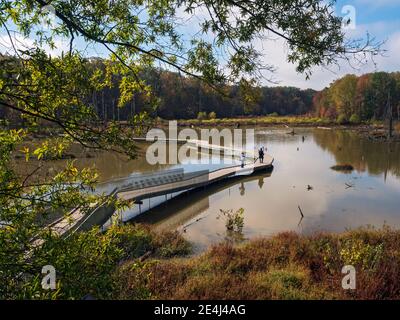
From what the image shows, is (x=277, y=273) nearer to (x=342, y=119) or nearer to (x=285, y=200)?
(x=285, y=200)

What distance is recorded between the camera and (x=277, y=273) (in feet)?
28.5

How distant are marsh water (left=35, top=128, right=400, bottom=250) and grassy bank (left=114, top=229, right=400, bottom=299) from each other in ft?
9.28

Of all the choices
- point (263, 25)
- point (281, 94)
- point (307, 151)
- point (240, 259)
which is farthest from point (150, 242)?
point (281, 94)

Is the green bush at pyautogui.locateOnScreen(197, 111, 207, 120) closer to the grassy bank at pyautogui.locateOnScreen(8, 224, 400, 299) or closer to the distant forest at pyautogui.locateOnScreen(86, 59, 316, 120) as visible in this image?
the distant forest at pyautogui.locateOnScreen(86, 59, 316, 120)

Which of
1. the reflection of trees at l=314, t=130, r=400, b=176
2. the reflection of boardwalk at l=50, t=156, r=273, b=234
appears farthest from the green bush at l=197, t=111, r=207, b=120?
the reflection of boardwalk at l=50, t=156, r=273, b=234

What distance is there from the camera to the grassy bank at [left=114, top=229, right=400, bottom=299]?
7.40 m

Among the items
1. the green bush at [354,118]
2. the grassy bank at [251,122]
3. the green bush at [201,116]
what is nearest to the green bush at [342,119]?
the grassy bank at [251,122]

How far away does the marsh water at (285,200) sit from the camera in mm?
14875

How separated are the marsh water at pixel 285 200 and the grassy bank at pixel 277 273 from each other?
2828 millimetres

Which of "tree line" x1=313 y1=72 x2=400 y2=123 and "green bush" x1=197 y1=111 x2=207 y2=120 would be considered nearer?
"green bush" x1=197 y1=111 x2=207 y2=120

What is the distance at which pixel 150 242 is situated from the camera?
38.9ft

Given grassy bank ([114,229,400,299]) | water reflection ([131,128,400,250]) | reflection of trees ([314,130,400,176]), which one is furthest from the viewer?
reflection of trees ([314,130,400,176])

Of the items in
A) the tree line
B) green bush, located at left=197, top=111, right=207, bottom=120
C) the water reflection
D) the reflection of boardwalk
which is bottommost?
the water reflection

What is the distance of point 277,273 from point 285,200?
34.0 ft
